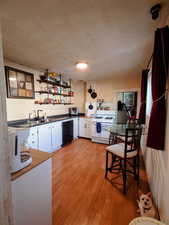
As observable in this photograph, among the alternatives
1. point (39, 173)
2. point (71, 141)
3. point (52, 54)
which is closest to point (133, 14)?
point (52, 54)

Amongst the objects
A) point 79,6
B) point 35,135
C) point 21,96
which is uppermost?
point 79,6

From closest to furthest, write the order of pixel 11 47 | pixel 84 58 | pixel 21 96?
pixel 11 47 < pixel 84 58 < pixel 21 96

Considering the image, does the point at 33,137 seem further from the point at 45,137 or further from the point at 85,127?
the point at 85,127

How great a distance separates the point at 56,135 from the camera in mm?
3332

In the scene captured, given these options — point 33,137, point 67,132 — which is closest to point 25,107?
point 33,137

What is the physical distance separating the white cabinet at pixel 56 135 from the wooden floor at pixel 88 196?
0.60m

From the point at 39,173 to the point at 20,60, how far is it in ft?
8.36

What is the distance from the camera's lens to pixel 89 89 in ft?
16.0

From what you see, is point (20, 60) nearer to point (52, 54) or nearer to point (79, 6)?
point (52, 54)

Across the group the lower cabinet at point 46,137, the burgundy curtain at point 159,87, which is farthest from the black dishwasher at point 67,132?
the burgundy curtain at point 159,87

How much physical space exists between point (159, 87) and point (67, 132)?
3.11m

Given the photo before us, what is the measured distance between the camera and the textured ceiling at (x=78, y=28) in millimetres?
1139

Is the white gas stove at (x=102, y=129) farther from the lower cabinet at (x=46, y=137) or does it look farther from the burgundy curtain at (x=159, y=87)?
the burgundy curtain at (x=159, y=87)

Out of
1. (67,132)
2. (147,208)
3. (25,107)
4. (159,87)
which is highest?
(159,87)
